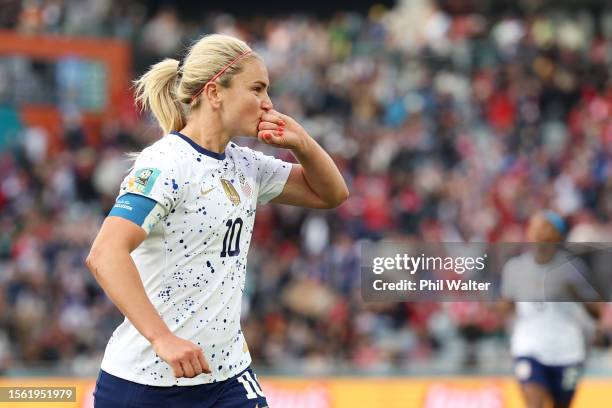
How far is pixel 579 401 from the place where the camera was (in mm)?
11375

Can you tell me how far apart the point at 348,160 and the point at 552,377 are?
830 centimetres

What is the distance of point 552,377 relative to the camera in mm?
9078

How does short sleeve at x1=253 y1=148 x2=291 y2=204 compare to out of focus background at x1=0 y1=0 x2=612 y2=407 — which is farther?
out of focus background at x1=0 y1=0 x2=612 y2=407

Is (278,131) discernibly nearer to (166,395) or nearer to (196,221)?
(196,221)

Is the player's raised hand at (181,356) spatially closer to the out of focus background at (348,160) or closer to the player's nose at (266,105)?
the player's nose at (266,105)

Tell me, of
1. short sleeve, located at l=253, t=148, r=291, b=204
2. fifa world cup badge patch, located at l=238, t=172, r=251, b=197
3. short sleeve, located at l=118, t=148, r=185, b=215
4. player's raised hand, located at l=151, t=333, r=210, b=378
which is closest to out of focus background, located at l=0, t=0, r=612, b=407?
short sleeve, located at l=253, t=148, r=291, b=204

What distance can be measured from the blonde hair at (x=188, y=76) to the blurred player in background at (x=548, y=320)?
15.4 feet

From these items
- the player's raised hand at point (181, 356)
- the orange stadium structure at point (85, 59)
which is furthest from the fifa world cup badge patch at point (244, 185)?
the orange stadium structure at point (85, 59)

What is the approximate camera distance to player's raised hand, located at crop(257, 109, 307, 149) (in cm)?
459

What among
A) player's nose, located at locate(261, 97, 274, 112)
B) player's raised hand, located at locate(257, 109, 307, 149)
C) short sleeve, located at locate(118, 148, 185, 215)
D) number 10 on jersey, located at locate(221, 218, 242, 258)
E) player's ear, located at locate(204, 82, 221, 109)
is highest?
player's ear, located at locate(204, 82, 221, 109)

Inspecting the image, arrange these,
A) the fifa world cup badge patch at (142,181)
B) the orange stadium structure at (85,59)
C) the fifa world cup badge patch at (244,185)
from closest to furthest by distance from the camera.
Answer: the fifa world cup badge patch at (142,181) < the fifa world cup badge patch at (244,185) < the orange stadium structure at (85,59)

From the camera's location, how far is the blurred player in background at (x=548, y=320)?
8.95 meters

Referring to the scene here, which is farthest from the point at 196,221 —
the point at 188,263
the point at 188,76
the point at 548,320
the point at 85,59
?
the point at 85,59

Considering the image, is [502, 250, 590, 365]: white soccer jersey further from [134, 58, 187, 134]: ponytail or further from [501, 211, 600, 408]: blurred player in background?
[134, 58, 187, 134]: ponytail
